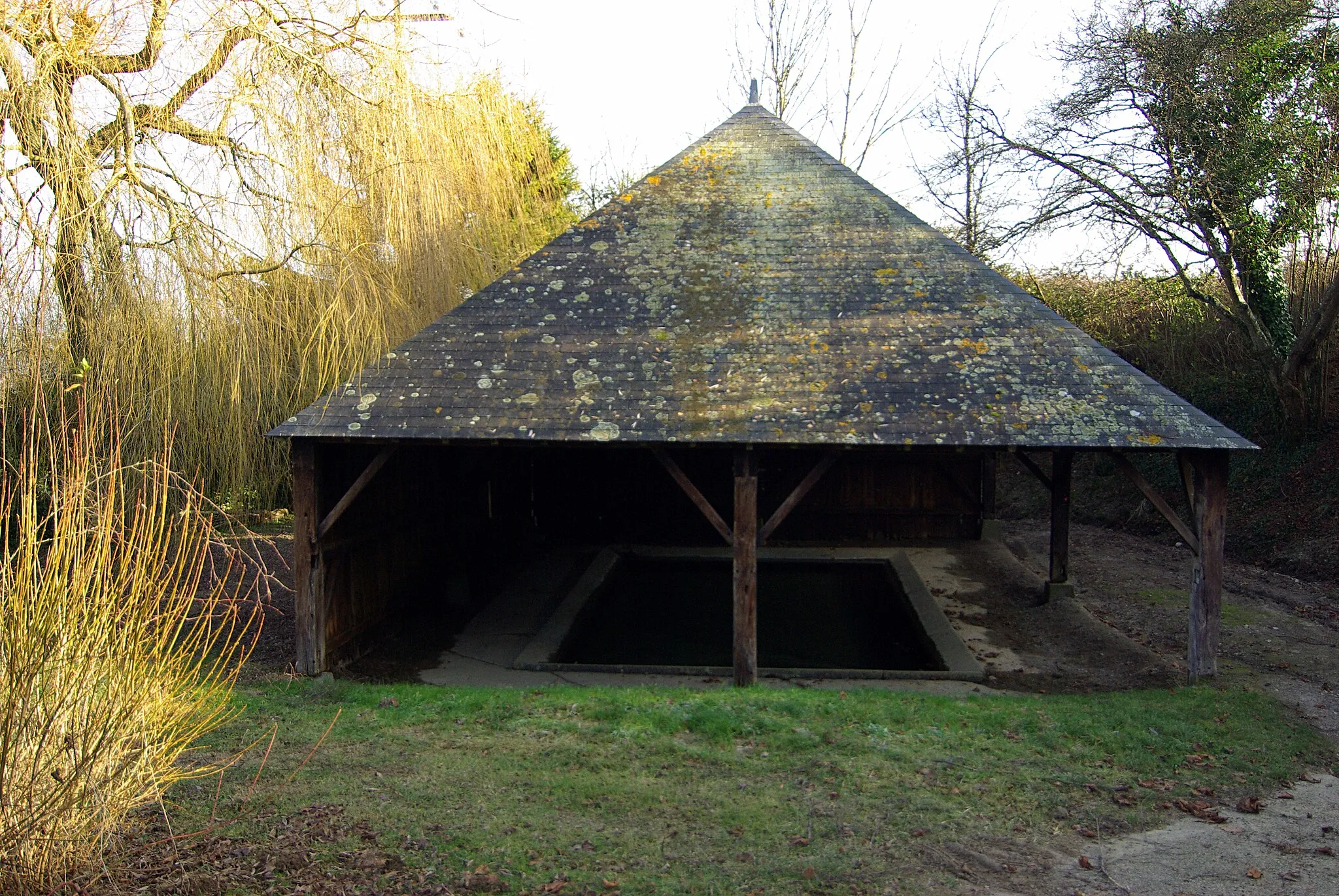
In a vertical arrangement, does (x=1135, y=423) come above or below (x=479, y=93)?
below

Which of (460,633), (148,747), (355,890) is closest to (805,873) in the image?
(355,890)

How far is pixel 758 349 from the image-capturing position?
26.2ft

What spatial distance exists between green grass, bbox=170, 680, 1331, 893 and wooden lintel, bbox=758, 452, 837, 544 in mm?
1256

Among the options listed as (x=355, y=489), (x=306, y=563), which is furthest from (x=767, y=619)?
(x=306, y=563)

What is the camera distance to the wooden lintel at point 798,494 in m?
7.29

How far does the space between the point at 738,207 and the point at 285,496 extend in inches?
257

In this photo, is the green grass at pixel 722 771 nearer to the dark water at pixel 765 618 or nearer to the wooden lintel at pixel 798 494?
the wooden lintel at pixel 798 494

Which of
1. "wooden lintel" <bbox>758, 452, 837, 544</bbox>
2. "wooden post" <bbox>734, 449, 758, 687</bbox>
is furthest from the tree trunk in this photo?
"wooden lintel" <bbox>758, 452, 837, 544</bbox>

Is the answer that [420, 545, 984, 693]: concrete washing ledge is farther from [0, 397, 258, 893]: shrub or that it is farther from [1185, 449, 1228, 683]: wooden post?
[0, 397, 258, 893]: shrub

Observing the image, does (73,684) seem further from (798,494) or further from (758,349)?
(758,349)

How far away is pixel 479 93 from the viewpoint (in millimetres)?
10000

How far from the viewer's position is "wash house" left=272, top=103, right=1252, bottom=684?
7.14 meters

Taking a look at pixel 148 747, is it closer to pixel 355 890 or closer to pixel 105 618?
pixel 105 618

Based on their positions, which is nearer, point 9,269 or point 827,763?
point 827,763
